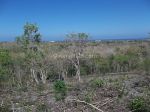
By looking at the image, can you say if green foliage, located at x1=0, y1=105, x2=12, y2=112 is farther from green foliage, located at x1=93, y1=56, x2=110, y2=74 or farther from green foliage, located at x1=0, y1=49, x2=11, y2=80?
green foliage, located at x1=93, y1=56, x2=110, y2=74

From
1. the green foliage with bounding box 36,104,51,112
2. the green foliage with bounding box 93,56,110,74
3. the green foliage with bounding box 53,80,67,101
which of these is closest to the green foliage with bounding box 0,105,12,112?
the green foliage with bounding box 36,104,51,112

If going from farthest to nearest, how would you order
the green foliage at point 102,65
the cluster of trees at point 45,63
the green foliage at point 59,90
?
the green foliage at point 102,65, the cluster of trees at point 45,63, the green foliage at point 59,90

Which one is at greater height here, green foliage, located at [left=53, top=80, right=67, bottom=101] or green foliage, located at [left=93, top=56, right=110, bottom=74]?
green foliage, located at [left=53, top=80, right=67, bottom=101]

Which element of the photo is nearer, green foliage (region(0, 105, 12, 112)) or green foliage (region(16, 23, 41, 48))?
green foliage (region(0, 105, 12, 112))

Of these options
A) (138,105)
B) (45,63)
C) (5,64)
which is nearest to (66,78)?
(45,63)

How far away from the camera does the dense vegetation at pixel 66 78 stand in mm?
8312

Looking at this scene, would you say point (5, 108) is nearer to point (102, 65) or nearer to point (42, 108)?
point (42, 108)

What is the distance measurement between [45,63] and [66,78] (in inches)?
90.8

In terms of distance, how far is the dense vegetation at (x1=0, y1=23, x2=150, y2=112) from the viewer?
8.31 metres

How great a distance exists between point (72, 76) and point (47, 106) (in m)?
14.2

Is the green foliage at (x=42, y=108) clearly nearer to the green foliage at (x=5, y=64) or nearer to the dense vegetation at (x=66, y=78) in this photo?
the dense vegetation at (x=66, y=78)

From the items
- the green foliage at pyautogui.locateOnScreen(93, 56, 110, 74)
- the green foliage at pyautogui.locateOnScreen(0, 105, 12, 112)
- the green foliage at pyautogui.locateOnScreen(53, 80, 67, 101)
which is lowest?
the green foliage at pyautogui.locateOnScreen(93, 56, 110, 74)

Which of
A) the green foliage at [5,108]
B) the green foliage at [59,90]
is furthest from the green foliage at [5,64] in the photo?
the green foliage at [5,108]

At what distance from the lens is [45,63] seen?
63.7 ft
